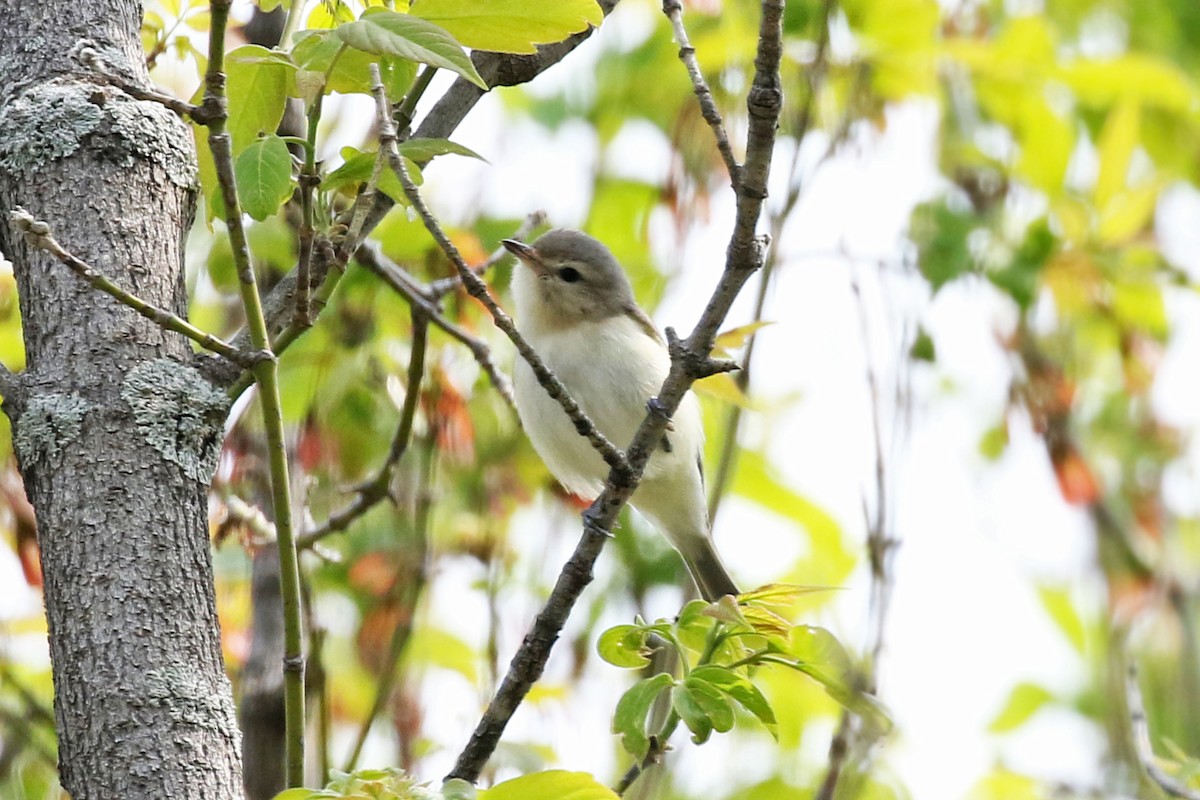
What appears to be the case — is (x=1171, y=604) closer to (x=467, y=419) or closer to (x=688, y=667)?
(x=467, y=419)

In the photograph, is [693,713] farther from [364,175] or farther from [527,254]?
[527,254]

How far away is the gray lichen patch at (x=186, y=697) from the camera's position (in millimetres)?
1639

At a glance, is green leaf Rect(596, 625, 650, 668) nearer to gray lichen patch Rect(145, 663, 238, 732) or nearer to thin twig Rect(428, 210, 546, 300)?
gray lichen patch Rect(145, 663, 238, 732)

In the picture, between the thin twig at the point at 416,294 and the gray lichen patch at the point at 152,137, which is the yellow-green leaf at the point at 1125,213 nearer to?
the thin twig at the point at 416,294

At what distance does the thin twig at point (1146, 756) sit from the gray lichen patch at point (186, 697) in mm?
1732

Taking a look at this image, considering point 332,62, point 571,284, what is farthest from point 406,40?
point 571,284

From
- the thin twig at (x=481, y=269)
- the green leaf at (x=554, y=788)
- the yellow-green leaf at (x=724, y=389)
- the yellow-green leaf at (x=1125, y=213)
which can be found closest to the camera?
the green leaf at (x=554, y=788)

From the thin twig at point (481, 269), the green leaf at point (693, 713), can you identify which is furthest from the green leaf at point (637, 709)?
the thin twig at point (481, 269)

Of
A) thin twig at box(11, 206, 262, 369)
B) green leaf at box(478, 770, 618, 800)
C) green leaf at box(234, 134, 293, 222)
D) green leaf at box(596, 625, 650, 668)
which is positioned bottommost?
green leaf at box(478, 770, 618, 800)

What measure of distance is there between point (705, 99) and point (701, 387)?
80cm

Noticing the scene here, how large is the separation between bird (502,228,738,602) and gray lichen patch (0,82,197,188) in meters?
1.87

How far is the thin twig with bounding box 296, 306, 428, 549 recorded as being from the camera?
2891 mm

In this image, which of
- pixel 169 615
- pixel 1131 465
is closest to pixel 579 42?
pixel 169 615

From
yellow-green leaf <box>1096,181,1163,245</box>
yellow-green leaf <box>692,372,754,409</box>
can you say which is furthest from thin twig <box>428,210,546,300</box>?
yellow-green leaf <box>1096,181,1163,245</box>
